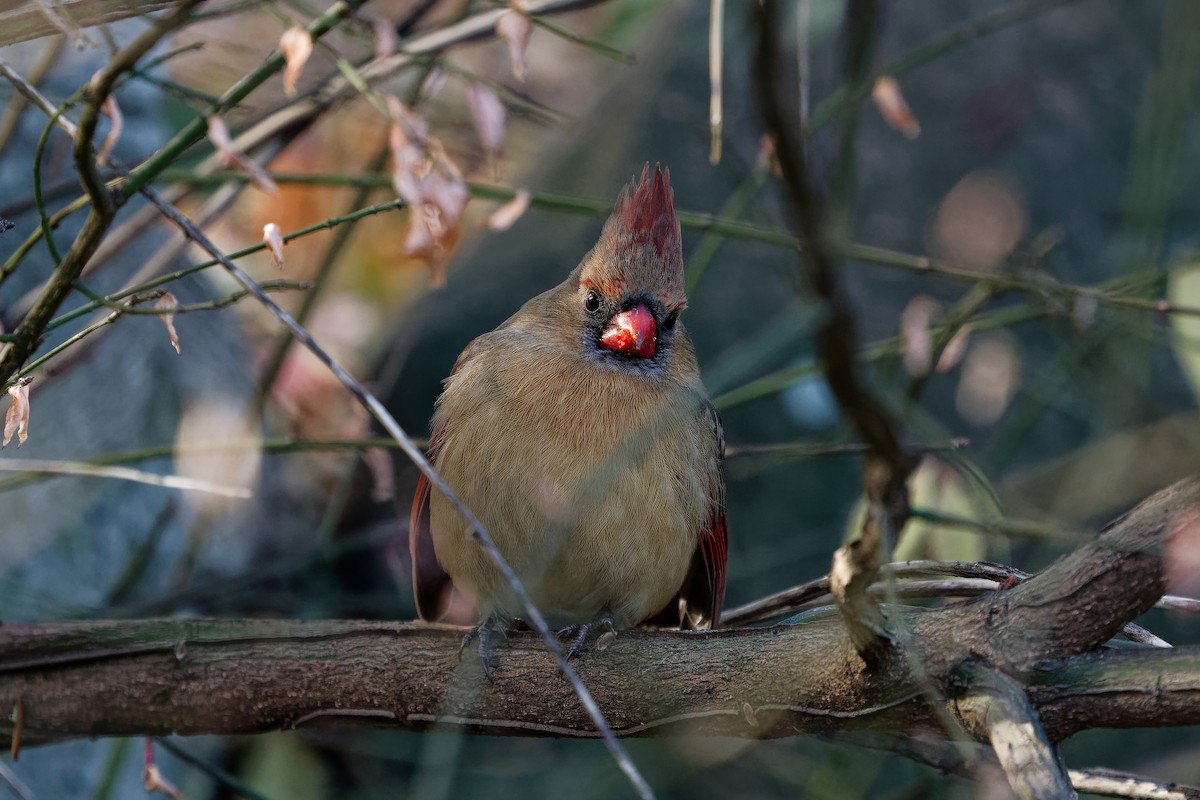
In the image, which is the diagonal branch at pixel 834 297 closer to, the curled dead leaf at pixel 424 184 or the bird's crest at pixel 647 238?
the curled dead leaf at pixel 424 184

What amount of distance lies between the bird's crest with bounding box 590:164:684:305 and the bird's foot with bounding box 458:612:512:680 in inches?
36.3

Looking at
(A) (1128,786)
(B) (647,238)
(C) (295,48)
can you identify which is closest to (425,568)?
(B) (647,238)

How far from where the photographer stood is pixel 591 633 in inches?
111

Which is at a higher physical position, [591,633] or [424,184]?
[424,184]

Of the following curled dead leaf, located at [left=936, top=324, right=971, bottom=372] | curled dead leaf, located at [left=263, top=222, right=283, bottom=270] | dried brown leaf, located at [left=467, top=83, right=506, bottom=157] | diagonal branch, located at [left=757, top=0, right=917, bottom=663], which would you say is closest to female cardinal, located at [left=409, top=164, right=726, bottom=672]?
dried brown leaf, located at [left=467, top=83, right=506, bottom=157]

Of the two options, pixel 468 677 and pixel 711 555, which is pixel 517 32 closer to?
pixel 468 677

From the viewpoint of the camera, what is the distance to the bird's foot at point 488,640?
2533mm

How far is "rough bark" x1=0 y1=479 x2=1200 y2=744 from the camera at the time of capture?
206 cm

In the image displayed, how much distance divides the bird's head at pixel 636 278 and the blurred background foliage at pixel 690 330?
4.5 inches

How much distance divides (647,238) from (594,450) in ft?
1.79

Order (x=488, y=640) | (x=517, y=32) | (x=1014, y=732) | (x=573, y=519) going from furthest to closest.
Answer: (x=573, y=519)
(x=488, y=640)
(x=517, y=32)
(x=1014, y=732)

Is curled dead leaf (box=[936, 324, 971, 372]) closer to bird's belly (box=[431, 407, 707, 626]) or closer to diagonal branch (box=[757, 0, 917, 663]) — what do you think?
bird's belly (box=[431, 407, 707, 626])

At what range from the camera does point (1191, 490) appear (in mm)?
1832

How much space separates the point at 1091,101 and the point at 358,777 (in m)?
4.32
